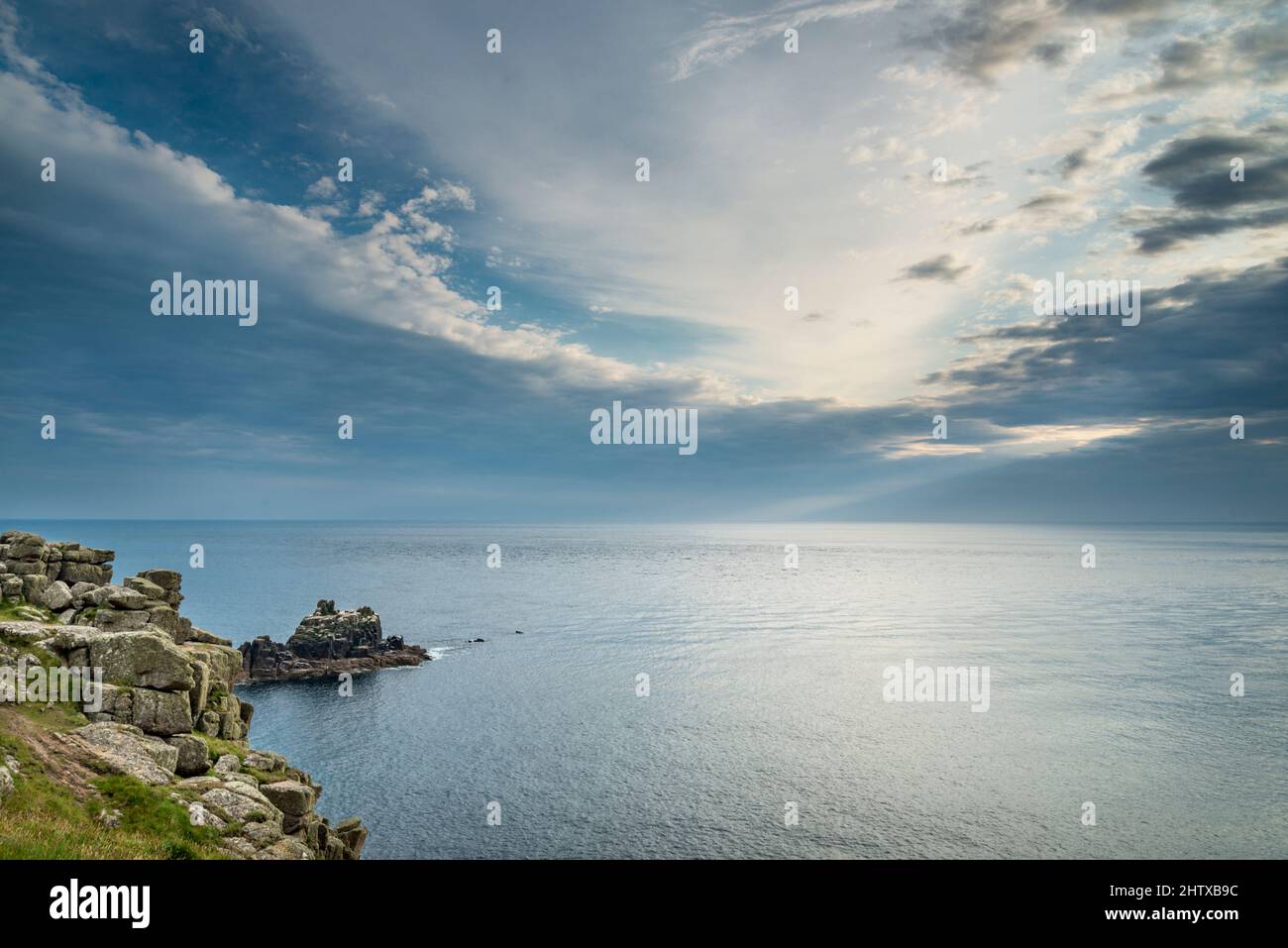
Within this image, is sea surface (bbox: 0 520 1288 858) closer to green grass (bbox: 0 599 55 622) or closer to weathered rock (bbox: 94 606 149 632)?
weathered rock (bbox: 94 606 149 632)

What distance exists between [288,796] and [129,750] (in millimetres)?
8058

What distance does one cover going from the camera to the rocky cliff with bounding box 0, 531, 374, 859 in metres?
25.9

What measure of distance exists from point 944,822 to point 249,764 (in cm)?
5547

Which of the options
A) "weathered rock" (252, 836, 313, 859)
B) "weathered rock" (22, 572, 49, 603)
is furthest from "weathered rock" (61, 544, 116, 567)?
"weathered rock" (252, 836, 313, 859)

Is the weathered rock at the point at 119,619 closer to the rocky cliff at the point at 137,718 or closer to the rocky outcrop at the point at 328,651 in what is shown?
the rocky cliff at the point at 137,718

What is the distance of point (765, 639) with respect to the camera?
144m

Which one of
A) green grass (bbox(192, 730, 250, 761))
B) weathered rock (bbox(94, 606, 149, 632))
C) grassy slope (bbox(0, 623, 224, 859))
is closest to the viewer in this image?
grassy slope (bbox(0, 623, 224, 859))

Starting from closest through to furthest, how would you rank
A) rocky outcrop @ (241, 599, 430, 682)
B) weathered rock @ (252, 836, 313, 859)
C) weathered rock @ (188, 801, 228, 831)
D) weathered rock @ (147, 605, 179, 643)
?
weathered rock @ (188, 801, 228, 831), weathered rock @ (252, 836, 313, 859), weathered rock @ (147, 605, 179, 643), rocky outcrop @ (241, 599, 430, 682)

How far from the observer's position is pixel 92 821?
2312 centimetres

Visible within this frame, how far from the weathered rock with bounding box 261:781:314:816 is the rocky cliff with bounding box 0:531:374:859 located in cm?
6

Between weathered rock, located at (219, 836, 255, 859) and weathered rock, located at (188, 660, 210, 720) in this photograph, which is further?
weathered rock, located at (188, 660, 210, 720)

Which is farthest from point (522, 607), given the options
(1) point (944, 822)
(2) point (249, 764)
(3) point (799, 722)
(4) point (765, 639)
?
(2) point (249, 764)

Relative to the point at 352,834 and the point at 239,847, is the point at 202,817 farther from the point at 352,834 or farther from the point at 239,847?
the point at 352,834
